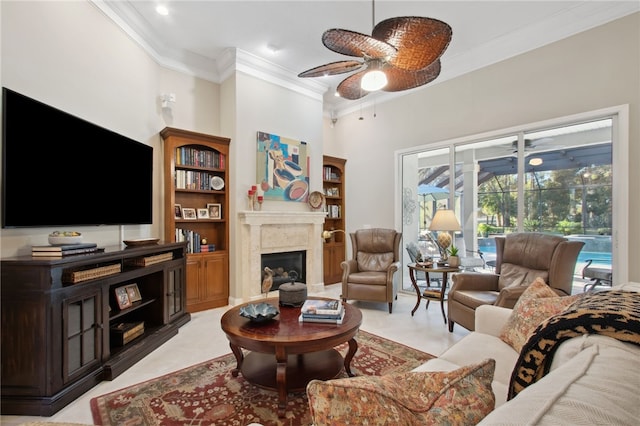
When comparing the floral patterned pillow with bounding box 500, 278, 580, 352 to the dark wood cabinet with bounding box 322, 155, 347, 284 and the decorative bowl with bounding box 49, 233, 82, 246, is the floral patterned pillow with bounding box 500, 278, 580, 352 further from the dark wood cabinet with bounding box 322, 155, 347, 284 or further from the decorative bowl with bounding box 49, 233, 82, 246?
the dark wood cabinet with bounding box 322, 155, 347, 284

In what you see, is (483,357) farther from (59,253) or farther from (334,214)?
(334,214)

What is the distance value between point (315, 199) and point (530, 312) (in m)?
3.65

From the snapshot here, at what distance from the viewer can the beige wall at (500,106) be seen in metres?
3.05

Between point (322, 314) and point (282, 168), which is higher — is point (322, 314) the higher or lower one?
the lower one

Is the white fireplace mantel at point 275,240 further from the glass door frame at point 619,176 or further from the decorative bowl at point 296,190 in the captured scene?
the glass door frame at point 619,176

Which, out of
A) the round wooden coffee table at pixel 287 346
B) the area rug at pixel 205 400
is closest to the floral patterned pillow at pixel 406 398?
the round wooden coffee table at pixel 287 346

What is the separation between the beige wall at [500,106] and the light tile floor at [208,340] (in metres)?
1.81

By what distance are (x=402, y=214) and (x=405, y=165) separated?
0.84 meters

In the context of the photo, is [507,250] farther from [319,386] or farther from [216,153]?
[216,153]

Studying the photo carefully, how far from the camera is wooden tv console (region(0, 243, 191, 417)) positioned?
6.21 feet

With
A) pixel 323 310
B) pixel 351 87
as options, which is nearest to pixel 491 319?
pixel 323 310

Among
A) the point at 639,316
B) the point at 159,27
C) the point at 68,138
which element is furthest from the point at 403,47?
the point at 159,27

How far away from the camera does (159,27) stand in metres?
3.69

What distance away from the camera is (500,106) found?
3973mm
